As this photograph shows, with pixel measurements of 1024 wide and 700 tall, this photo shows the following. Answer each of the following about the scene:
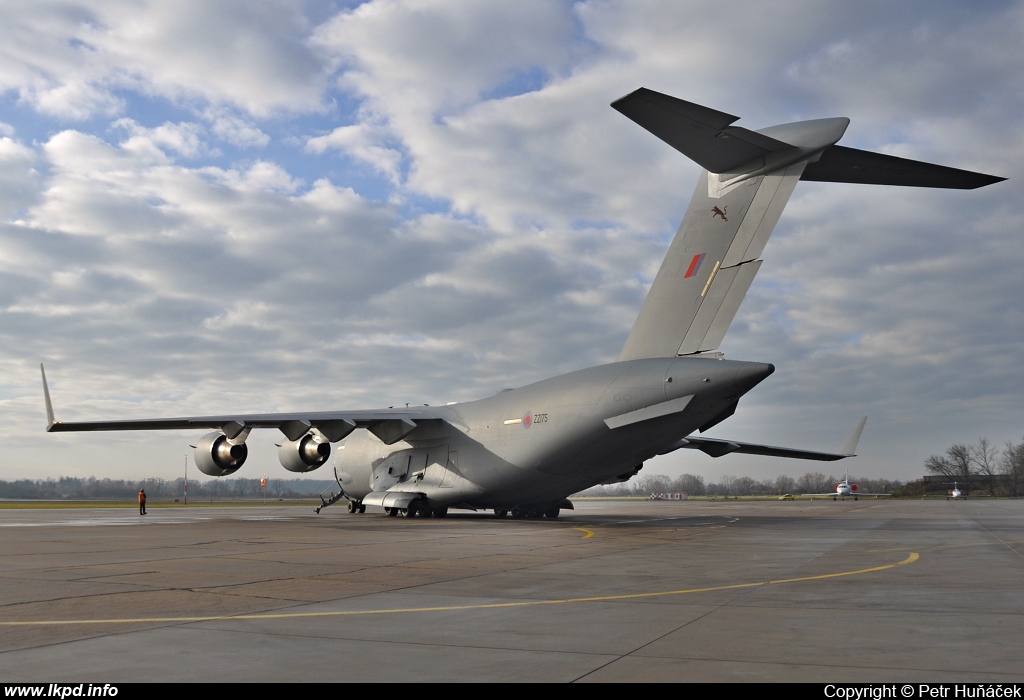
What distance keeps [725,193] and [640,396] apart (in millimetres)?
4255

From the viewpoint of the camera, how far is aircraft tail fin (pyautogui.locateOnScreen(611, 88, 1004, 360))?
41.6ft

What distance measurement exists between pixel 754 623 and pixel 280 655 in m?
2.97

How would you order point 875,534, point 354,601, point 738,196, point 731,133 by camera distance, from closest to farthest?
point 354,601, point 731,133, point 738,196, point 875,534

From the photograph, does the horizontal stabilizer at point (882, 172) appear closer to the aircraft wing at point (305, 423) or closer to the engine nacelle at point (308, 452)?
the aircraft wing at point (305, 423)

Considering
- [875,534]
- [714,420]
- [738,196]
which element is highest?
[738,196]

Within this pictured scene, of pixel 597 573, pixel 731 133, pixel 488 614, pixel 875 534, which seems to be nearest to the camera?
pixel 488 614

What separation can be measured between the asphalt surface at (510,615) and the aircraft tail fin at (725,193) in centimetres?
525

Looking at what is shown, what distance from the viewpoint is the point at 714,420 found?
16391mm

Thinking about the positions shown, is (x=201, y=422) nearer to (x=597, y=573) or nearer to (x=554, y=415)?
(x=554, y=415)

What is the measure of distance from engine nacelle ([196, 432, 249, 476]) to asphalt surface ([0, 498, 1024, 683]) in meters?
11.3

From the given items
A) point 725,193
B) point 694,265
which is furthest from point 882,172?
point 694,265

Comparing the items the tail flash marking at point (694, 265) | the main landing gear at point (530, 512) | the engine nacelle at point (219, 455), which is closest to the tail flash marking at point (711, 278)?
the tail flash marking at point (694, 265)

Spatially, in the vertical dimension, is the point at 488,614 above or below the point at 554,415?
below

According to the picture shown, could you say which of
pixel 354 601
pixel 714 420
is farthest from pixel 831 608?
pixel 714 420
